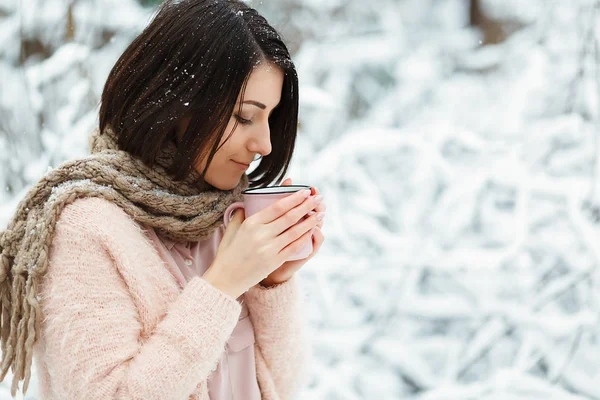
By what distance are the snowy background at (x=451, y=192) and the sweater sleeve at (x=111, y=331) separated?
1307mm

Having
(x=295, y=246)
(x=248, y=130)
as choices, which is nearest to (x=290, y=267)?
(x=295, y=246)

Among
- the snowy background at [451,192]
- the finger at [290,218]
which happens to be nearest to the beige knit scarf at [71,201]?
the finger at [290,218]

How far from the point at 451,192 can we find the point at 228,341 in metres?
1.33

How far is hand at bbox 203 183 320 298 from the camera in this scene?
0.72 meters

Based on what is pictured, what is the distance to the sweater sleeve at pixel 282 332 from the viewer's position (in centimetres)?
88

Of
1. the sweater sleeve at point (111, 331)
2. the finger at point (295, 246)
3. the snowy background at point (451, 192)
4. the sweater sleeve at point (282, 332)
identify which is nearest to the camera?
the sweater sleeve at point (111, 331)

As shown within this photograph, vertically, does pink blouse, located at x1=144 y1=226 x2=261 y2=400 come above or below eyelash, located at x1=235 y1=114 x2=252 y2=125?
below

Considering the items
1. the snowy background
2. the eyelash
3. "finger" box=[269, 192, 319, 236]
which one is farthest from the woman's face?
the snowy background

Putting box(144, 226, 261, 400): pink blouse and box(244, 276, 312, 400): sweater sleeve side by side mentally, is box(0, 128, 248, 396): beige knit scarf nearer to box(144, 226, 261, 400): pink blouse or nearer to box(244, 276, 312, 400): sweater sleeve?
box(144, 226, 261, 400): pink blouse

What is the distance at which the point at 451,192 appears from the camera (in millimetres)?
2025

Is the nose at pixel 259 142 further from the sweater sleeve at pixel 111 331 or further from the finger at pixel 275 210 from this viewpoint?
the sweater sleeve at pixel 111 331

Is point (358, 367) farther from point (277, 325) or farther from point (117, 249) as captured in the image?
point (117, 249)

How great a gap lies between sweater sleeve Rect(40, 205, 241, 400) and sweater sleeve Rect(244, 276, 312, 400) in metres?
0.18

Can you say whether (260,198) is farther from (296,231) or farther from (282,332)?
(282,332)
